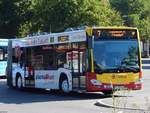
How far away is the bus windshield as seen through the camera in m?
22.8

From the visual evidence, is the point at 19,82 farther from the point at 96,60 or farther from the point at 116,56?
the point at 116,56

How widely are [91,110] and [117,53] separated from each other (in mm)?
5321

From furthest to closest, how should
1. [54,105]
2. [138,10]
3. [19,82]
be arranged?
[138,10] < [19,82] < [54,105]

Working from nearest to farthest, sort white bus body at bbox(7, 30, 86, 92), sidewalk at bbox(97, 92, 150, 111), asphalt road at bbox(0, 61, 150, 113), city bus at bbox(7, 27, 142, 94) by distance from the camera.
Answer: sidewalk at bbox(97, 92, 150, 111) < asphalt road at bbox(0, 61, 150, 113) < city bus at bbox(7, 27, 142, 94) < white bus body at bbox(7, 30, 86, 92)

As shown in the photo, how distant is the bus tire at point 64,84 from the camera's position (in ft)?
80.7

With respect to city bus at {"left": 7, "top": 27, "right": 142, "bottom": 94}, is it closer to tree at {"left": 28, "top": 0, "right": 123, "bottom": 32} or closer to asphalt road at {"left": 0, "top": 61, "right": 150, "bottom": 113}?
asphalt road at {"left": 0, "top": 61, "right": 150, "bottom": 113}

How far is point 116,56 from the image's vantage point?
75.5ft

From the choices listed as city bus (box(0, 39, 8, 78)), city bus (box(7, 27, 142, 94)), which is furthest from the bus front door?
city bus (box(0, 39, 8, 78))

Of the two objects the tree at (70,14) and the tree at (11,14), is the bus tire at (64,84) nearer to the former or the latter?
the tree at (70,14)

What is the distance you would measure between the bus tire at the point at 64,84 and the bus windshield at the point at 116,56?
234 centimetres

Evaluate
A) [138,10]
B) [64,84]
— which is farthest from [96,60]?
[138,10]

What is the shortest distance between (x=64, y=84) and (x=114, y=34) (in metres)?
3.21

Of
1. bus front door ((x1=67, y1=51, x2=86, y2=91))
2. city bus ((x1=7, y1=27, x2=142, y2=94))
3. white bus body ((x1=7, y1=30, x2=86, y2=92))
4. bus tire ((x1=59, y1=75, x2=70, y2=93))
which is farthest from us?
bus tire ((x1=59, y1=75, x2=70, y2=93))

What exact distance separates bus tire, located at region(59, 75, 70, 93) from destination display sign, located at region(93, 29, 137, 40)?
8.88ft
